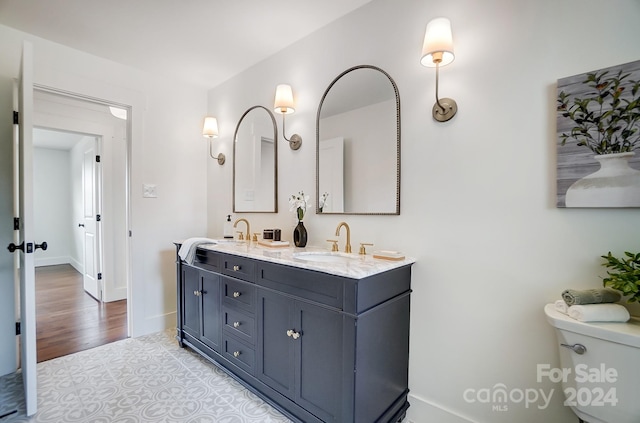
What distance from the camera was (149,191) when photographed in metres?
2.88

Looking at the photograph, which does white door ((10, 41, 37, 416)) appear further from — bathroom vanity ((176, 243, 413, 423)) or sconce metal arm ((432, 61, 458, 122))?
sconce metal arm ((432, 61, 458, 122))

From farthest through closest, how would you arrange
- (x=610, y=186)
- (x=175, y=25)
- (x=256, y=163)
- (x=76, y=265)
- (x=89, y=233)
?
(x=76, y=265), (x=89, y=233), (x=256, y=163), (x=175, y=25), (x=610, y=186)

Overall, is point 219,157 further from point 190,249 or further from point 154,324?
point 154,324

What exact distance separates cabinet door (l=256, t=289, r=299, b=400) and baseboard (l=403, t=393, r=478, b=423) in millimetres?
706

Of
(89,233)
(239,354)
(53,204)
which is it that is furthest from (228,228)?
(53,204)

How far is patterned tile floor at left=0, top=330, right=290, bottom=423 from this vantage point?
1.72m

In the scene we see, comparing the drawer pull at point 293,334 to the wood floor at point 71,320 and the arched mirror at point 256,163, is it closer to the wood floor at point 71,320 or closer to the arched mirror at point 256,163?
the arched mirror at point 256,163

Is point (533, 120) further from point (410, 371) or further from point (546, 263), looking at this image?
point (410, 371)

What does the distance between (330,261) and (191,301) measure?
1.35 m

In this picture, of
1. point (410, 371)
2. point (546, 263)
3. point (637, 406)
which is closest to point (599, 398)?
point (637, 406)

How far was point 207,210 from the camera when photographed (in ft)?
10.9

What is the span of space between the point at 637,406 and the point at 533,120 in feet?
3.72

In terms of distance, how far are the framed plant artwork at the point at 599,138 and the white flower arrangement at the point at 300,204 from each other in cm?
145

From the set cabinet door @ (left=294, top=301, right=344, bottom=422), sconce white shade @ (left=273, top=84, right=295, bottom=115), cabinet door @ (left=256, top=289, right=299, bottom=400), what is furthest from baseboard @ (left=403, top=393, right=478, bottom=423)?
sconce white shade @ (left=273, top=84, right=295, bottom=115)
